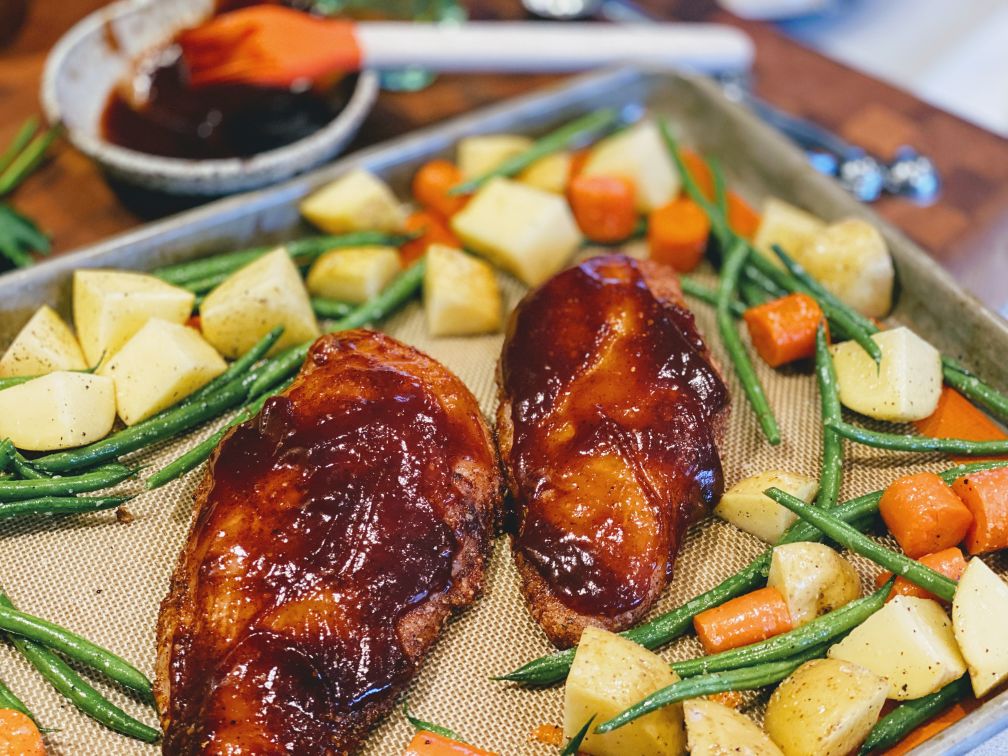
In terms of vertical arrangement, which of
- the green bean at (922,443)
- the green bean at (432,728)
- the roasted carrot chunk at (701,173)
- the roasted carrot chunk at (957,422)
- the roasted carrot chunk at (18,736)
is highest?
the roasted carrot chunk at (701,173)

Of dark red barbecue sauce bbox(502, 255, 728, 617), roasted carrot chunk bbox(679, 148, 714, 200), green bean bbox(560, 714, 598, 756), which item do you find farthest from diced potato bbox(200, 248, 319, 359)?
roasted carrot chunk bbox(679, 148, 714, 200)

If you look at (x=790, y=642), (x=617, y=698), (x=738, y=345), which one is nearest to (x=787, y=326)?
(x=738, y=345)

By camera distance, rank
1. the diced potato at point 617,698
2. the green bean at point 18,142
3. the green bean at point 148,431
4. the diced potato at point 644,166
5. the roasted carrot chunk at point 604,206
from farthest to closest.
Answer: the green bean at point 18,142 < the diced potato at point 644,166 < the roasted carrot chunk at point 604,206 < the green bean at point 148,431 < the diced potato at point 617,698

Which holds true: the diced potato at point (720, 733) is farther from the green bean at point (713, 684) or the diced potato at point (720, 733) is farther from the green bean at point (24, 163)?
the green bean at point (24, 163)

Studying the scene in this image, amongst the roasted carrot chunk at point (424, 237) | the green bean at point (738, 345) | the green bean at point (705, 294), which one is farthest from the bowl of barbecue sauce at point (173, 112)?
the green bean at point (738, 345)

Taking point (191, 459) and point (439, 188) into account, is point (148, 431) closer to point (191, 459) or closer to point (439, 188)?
point (191, 459)
